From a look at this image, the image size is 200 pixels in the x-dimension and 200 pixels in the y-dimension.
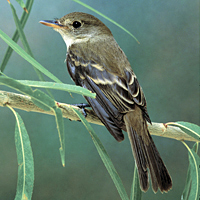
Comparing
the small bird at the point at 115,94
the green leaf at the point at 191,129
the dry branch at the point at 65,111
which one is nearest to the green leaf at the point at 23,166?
the dry branch at the point at 65,111

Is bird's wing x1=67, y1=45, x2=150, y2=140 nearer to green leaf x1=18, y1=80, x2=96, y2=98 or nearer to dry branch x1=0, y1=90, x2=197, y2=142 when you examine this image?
dry branch x1=0, y1=90, x2=197, y2=142

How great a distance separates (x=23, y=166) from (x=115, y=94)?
0.40m

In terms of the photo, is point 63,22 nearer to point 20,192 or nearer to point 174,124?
point 174,124

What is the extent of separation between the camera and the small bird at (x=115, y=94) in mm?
821

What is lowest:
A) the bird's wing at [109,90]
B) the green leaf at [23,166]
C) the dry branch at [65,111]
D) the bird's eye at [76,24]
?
the green leaf at [23,166]

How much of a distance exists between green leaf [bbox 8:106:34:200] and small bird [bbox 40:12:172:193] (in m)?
0.29

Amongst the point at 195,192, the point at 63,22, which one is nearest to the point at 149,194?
the point at 195,192

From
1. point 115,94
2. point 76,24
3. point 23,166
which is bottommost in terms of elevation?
point 23,166

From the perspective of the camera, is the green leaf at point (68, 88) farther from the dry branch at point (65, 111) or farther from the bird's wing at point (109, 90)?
the bird's wing at point (109, 90)

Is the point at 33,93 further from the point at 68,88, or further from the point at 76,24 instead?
the point at 76,24

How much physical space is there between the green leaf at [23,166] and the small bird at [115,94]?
29 centimetres

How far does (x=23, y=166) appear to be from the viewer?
0.60 metres

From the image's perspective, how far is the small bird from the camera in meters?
0.82

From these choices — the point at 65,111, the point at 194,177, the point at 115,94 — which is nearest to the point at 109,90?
the point at 115,94
